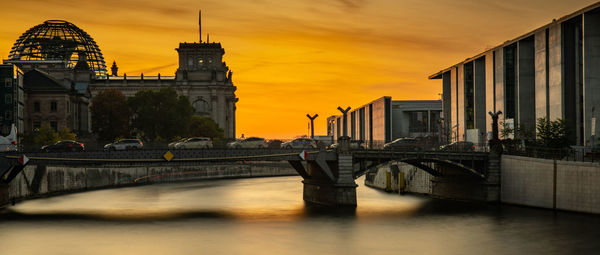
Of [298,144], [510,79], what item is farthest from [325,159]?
[510,79]

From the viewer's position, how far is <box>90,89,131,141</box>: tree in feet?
583

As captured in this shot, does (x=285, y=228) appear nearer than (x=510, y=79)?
Yes

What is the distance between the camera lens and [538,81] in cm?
10881

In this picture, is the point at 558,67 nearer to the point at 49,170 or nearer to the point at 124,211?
the point at 124,211

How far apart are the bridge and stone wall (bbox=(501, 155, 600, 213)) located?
2.56 m

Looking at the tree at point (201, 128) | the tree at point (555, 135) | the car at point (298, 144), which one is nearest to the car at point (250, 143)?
the car at point (298, 144)

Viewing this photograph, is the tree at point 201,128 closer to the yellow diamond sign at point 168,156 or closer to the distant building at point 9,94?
the distant building at point 9,94

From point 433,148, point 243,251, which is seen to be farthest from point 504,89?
point 243,251

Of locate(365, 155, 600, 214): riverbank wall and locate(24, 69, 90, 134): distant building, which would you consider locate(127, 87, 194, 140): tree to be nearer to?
locate(24, 69, 90, 134): distant building

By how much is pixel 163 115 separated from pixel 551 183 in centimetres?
10722

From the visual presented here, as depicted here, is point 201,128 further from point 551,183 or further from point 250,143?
point 551,183

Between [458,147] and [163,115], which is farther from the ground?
[163,115]

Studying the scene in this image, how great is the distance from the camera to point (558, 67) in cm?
10069

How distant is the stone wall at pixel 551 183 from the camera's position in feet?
237
